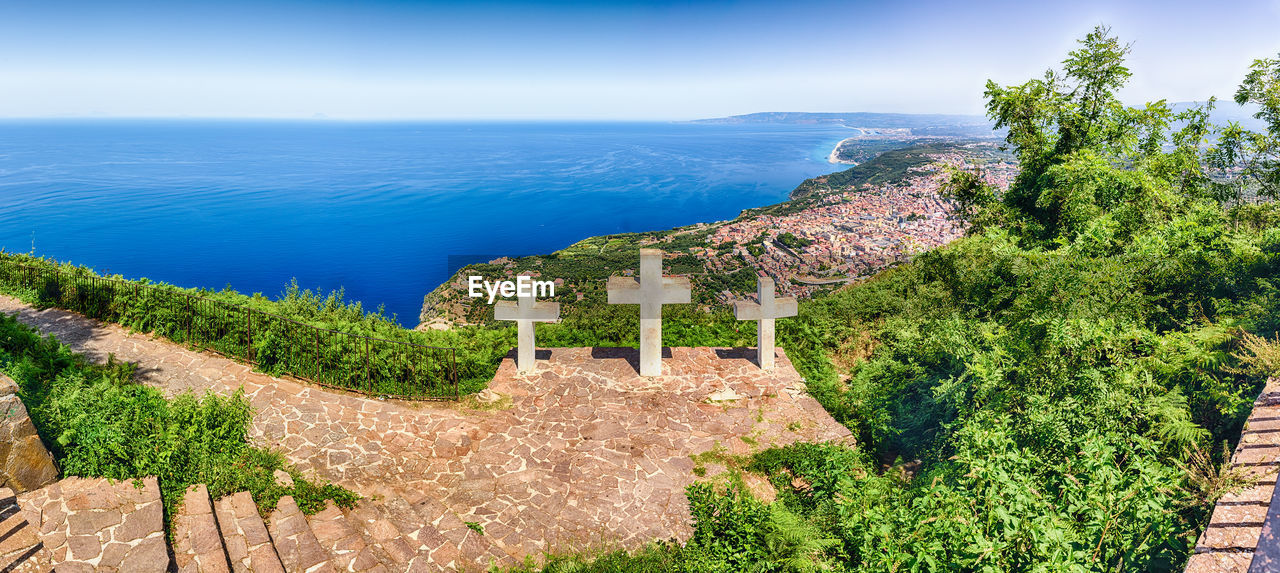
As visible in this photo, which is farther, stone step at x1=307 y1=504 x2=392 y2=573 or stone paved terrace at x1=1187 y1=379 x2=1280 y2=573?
stone step at x1=307 y1=504 x2=392 y2=573

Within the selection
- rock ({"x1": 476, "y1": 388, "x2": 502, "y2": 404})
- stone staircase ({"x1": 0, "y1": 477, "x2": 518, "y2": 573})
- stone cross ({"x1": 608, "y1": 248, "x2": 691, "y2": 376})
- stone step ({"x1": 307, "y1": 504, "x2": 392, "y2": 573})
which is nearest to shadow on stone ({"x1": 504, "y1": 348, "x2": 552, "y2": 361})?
rock ({"x1": 476, "y1": 388, "x2": 502, "y2": 404})

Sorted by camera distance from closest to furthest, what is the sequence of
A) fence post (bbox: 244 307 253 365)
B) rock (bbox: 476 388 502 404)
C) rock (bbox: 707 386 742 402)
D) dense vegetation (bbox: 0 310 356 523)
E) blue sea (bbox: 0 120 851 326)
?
dense vegetation (bbox: 0 310 356 523)
rock (bbox: 476 388 502 404)
rock (bbox: 707 386 742 402)
fence post (bbox: 244 307 253 365)
blue sea (bbox: 0 120 851 326)

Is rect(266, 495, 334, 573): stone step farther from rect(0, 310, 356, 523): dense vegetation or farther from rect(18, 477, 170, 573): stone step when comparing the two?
rect(18, 477, 170, 573): stone step

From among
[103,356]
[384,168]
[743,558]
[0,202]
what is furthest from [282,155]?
[743,558]

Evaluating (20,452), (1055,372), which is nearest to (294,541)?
(20,452)

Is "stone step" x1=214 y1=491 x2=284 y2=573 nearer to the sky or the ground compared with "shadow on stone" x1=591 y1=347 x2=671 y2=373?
nearer to the ground

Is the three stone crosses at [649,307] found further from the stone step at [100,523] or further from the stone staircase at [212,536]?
the stone step at [100,523]

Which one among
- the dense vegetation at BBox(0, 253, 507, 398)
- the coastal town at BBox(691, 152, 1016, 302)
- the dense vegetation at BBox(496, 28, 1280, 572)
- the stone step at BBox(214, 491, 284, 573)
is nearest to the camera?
the dense vegetation at BBox(496, 28, 1280, 572)

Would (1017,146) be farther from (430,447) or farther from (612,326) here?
(430,447)
